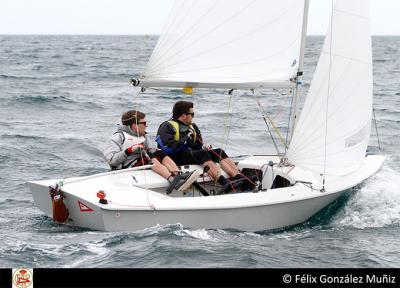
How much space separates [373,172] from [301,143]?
1152 mm

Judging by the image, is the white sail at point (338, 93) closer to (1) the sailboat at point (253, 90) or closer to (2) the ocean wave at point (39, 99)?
(1) the sailboat at point (253, 90)

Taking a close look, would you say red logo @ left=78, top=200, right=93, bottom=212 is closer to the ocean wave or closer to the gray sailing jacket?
the gray sailing jacket

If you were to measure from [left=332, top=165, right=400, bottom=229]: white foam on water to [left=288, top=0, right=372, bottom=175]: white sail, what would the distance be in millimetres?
545

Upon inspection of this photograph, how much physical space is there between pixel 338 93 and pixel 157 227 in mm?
2694

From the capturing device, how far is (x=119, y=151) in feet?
26.5

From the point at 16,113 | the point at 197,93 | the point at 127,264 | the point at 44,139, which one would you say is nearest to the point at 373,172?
the point at 127,264

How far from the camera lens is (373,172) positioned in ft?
29.4

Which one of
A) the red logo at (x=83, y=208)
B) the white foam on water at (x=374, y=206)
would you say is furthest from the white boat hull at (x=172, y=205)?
the white foam on water at (x=374, y=206)

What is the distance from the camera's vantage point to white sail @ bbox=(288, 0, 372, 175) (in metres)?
8.27

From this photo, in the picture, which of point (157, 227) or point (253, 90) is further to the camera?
point (253, 90)

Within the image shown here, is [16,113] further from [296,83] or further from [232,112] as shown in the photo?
[296,83]

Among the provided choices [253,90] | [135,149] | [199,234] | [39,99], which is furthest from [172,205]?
[39,99]

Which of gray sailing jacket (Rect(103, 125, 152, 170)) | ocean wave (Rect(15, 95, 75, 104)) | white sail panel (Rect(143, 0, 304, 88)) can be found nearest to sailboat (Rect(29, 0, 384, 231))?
white sail panel (Rect(143, 0, 304, 88))

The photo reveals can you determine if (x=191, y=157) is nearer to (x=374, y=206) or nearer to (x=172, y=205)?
(x=172, y=205)
